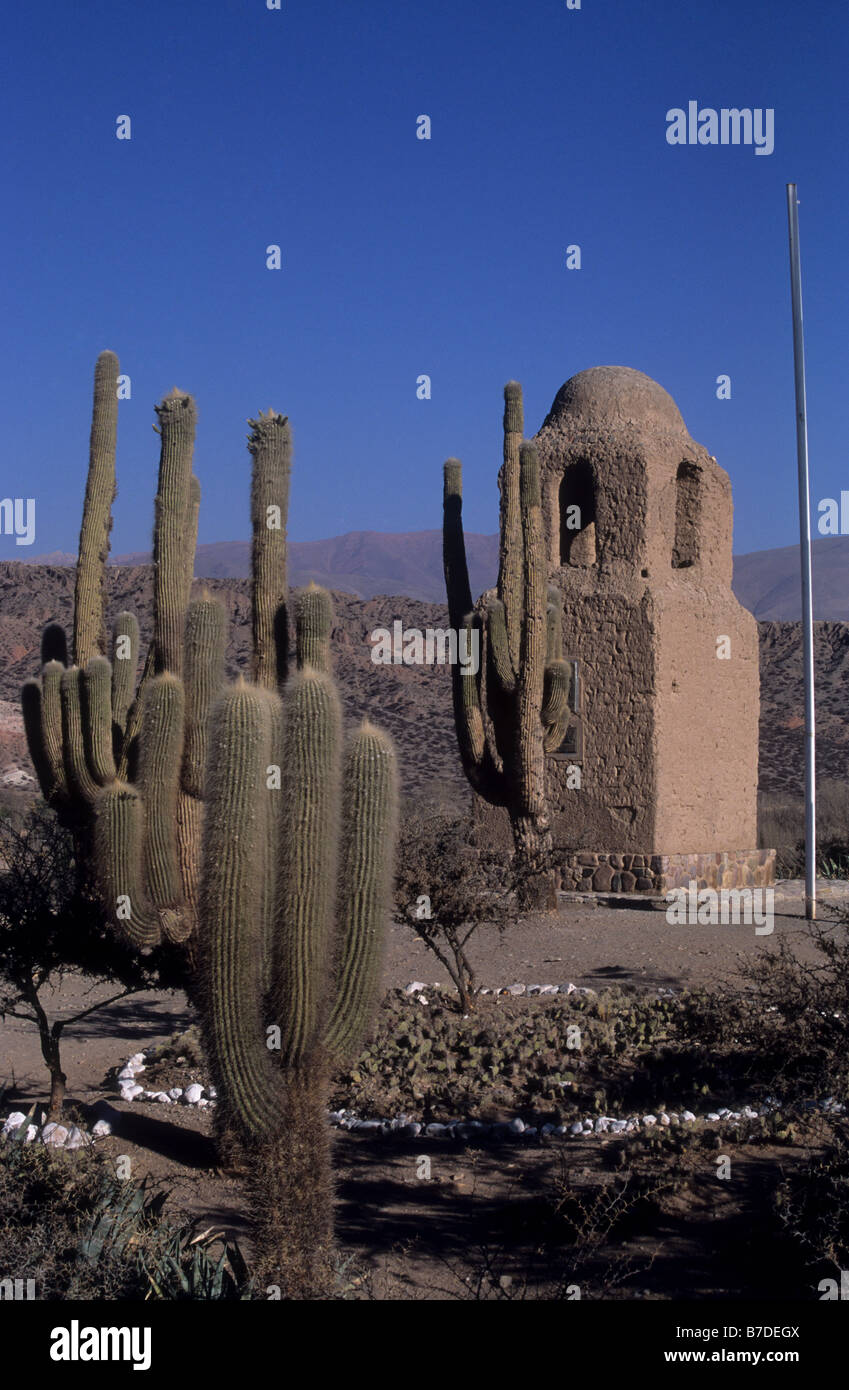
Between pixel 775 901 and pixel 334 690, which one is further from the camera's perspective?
pixel 775 901

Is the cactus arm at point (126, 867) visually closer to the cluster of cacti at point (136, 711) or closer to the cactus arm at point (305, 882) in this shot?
the cluster of cacti at point (136, 711)

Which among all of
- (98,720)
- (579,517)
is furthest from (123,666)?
(579,517)

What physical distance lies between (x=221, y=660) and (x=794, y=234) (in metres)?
10.1

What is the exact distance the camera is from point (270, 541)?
24.2 feet

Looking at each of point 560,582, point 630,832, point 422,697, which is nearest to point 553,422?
point 560,582

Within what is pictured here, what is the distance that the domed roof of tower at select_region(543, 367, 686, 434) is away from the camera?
14703mm

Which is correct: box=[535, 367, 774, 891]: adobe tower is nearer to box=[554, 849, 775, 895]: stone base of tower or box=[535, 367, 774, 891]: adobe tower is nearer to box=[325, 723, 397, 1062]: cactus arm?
box=[554, 849, 775, 895]: stone base of tower

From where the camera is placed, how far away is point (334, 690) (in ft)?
15.9

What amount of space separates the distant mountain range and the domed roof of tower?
9612 cm

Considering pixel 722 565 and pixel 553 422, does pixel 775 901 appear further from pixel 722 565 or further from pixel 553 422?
pixel 553 422

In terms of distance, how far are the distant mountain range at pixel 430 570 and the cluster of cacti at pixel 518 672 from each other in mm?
98680

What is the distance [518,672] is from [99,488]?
5.13 meters

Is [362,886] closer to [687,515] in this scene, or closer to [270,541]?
[270,541]

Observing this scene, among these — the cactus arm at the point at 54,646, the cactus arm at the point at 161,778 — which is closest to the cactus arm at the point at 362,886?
the cactus arm at the point at 161,778
